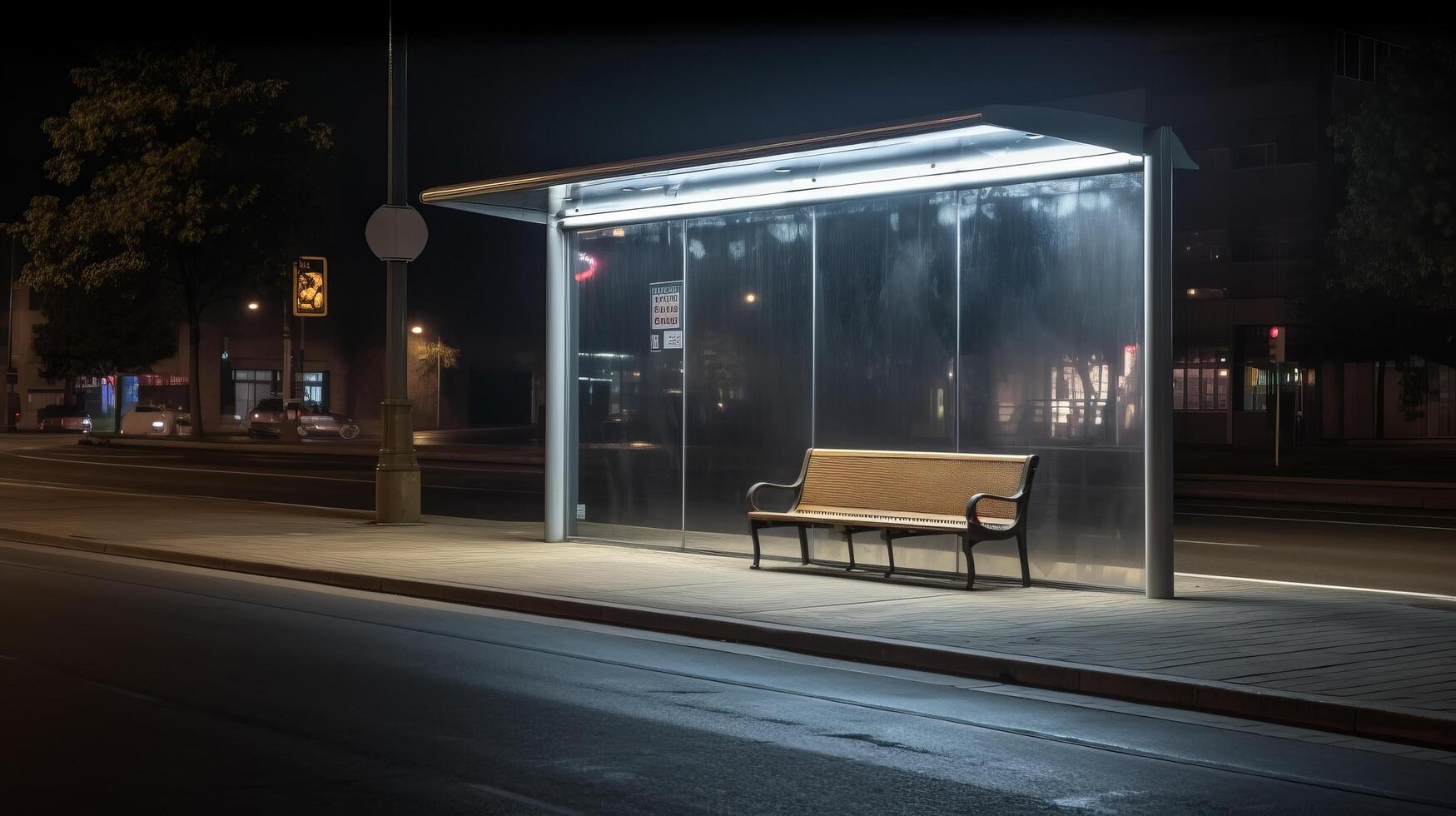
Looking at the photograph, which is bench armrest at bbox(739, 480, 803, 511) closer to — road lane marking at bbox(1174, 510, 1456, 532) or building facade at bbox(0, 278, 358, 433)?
road lane marking at bbox(1174, 510, 1456, 532)

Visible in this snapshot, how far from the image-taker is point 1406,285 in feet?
112

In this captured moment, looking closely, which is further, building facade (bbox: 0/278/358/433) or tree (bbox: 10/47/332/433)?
building facade (bbox: 0/278/358/433)

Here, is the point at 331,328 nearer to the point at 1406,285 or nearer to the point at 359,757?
the point at 1406,285

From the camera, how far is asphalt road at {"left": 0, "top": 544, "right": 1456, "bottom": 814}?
5.84 metres

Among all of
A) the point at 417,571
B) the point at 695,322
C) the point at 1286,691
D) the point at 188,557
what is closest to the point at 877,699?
the point at 1286,691

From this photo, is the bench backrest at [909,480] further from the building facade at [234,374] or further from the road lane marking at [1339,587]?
the building facade at [234,374]

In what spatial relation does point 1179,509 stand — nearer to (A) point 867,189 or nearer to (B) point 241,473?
(A) point 867,189

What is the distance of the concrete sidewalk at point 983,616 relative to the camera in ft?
25.6

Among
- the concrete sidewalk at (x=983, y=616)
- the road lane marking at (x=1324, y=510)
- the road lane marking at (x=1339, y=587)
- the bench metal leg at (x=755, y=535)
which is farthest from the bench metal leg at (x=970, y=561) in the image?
the road lane marking at (x=1324, y=510)

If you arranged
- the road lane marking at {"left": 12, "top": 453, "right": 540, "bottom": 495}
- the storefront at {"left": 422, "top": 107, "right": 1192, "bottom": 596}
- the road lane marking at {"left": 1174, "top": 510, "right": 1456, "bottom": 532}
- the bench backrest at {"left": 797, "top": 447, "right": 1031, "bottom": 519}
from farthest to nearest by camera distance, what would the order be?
the road lane marking at {"left": 12, "top": 453, "right": 540, "bottom": 495}
the road lane marking at {"left": 1174, "top": 510, "right": 1456, "bottom": 532}
the bench backrest at {"left": 797, "top": 447, "right": 1031, "bottom": 519}
the storefront at {"left": 422, "top": 107, "right": 1192, "bottom": 596}

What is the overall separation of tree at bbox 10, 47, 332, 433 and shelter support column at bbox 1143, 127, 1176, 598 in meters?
49.6

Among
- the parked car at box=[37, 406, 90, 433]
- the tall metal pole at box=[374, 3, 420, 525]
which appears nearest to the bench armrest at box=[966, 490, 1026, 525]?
the tall metal pole at box=[374, 3, 420, 525]

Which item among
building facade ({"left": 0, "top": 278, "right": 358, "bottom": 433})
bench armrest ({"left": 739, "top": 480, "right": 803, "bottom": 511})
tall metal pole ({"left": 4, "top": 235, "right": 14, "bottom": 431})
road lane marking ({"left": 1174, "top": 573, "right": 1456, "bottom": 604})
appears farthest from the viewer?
tall metal pole ({"left": 4, "top": 235, "right": 14, "bottom": 431})

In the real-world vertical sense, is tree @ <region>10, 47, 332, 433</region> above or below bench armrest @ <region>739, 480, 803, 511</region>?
above
